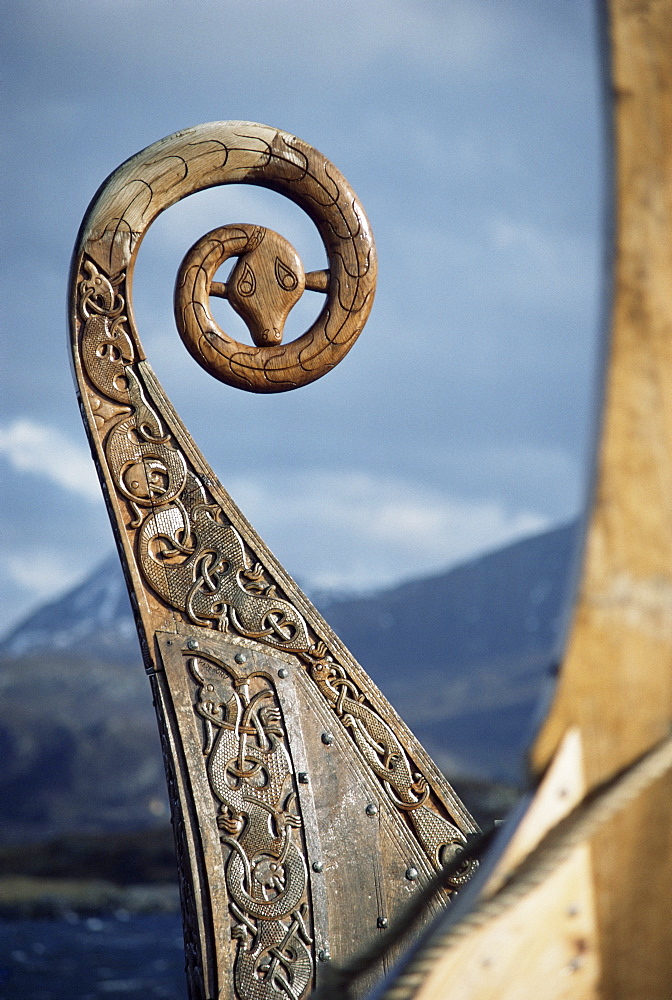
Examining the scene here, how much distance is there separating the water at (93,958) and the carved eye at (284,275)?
5.74 meters

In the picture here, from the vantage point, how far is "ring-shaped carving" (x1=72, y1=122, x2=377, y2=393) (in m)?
1.93

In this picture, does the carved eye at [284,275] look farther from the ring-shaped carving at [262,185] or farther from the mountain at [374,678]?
the mountain at [374,678]

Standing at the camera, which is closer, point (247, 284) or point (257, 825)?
point (257, 825)

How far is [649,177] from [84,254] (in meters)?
1.33

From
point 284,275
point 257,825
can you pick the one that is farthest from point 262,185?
point 257,825

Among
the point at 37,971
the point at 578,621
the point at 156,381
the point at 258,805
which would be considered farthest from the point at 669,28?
the point at 37,971

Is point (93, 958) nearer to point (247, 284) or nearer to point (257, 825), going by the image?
point (257, 825)

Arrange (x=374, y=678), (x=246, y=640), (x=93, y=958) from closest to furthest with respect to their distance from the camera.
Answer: (x=246, y=640) < (x=93, y=958) < (x=374, y=678)

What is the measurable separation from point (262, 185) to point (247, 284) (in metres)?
0.24

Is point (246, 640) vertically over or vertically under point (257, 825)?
over

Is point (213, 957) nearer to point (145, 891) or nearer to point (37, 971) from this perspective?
point (37, 971)

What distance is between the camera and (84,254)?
1925mm

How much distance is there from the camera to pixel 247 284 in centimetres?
195

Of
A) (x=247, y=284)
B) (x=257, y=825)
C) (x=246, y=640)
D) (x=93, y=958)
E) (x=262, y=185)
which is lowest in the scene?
(x=257, y=825)
